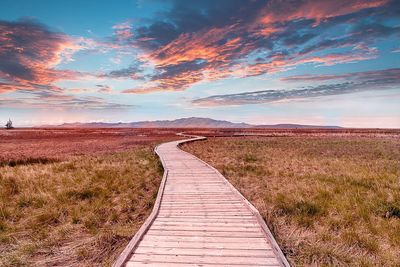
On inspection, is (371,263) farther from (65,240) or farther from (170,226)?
(65,240)

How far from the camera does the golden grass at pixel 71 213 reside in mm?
5975

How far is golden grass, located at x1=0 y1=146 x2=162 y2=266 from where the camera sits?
235 inches

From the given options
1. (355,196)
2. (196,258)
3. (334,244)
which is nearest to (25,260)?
(196,258)

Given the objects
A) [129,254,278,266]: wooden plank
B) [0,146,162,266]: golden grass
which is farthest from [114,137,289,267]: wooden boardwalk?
[0,146,162,266]: golden grass

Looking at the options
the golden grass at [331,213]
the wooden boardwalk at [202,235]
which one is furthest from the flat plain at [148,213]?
the wooden boardwalk at [202,235]

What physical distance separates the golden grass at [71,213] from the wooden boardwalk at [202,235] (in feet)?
3.00

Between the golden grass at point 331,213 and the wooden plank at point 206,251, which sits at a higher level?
the wooden plank at point 206,251

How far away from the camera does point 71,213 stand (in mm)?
8602

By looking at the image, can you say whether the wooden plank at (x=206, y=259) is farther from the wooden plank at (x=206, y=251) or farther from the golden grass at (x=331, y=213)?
the golden grass at (x=331, y=213)

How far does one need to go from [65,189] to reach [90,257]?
6.21 meters

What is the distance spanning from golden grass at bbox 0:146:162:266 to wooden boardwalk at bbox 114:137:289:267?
0.91 metres

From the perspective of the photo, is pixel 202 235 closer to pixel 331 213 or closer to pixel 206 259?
pixel 206 259

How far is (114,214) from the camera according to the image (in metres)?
A: 8.45

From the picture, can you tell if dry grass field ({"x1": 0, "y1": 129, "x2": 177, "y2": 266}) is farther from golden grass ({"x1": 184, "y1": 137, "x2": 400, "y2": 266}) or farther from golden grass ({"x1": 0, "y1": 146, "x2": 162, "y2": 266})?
golden grass ({"x1": 184, "y1": 137, "x2": 400, "y2": 266})
